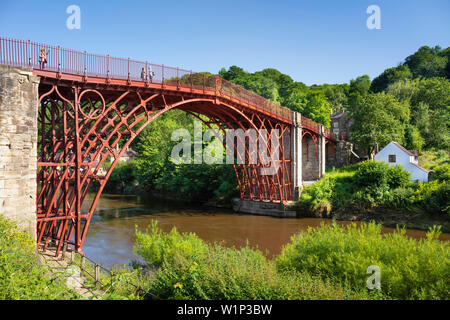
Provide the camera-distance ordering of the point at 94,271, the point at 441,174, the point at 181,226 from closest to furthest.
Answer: the point at 94,271 < the point at 181,226 < the point at 441,174

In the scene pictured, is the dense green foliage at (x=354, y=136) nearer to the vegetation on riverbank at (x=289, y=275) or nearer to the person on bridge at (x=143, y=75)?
the person on bridge at (x=143, y=75)

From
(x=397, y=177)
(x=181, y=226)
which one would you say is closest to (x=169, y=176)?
(x=181, y=226)

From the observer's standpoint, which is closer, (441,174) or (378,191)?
(441,174)

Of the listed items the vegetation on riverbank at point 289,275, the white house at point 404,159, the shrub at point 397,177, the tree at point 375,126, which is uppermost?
the tree at point 375,126

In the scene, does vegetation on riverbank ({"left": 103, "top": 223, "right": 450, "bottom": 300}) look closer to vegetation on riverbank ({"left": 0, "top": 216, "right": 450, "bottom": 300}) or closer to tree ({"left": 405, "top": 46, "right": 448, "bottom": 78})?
vegetation on riverbank ({"left": 0, "top": 216, "right": 450, "bottom": 300})

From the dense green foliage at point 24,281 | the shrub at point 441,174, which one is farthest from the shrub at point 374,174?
the dense green foliage at point 24,281

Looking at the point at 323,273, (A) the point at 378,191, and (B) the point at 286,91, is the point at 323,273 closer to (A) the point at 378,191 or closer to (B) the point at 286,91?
(A) the point at 378,191

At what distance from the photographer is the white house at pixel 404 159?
26891 mm

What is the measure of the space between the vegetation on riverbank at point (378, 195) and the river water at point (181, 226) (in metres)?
1.66

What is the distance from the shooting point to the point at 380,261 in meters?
8.87

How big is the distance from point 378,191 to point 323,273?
18.9 m

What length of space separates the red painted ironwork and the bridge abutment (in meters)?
0.87

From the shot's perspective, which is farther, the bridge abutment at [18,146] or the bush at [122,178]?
the bush at [122,178]
